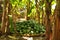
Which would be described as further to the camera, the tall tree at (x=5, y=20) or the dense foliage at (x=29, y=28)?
the dense foliage at (x=29, y=28)

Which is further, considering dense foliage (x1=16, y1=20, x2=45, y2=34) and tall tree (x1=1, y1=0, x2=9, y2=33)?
dense foliage (x1=16, y1=20, x2=45, y2=34)

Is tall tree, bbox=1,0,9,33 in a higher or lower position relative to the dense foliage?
higher

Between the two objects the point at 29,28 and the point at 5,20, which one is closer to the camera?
the point at 5,20

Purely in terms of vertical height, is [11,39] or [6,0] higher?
[6,0]

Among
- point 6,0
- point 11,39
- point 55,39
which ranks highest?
point 6,0

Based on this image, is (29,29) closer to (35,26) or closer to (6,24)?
(35,26)

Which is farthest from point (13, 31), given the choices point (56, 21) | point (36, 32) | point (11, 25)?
point (56, 21)

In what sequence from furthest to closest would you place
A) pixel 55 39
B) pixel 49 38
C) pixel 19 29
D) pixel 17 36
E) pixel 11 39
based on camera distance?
pixel 19 29 → pixel 17 36 → pixel 11 39 → pixel 49 38 → pixel 55 39

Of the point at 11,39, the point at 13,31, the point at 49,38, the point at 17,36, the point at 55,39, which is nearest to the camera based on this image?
the point at 55,39

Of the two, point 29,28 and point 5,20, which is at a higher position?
point 5,20

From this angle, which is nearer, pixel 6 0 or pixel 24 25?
pixel 6 0

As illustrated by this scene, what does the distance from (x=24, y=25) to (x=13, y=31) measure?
6.20 ft

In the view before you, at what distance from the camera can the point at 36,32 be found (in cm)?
1271

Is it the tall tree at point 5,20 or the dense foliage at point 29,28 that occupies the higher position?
the tall tree at point 5,20
